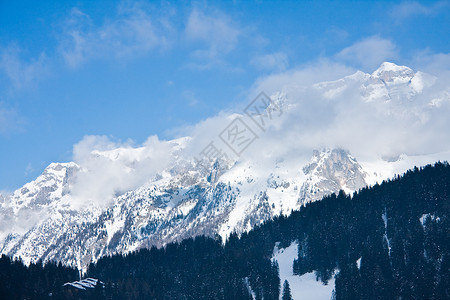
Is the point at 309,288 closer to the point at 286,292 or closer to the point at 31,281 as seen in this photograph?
the point at 286,292

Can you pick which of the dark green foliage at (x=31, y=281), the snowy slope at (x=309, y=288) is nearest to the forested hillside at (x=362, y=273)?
the dark green foliage at (x=31, y=281)

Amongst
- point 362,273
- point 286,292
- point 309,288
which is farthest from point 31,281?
point 362,273

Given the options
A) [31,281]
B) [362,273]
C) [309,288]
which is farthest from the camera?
[309,288]

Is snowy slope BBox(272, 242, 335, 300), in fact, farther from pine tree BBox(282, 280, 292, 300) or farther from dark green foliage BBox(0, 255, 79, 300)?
dark green foliage BBox(0, 255, 79, 300)

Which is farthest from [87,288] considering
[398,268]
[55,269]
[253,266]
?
[398,268]

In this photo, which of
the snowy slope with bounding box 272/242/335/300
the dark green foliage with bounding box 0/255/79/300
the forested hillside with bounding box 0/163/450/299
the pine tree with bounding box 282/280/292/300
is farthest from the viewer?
the snowy slope with bounding box 272/242/335/300

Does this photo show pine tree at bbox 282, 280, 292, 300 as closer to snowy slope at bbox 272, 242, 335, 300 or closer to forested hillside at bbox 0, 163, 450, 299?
snowy slope at bbox 272, 242, 335, 300

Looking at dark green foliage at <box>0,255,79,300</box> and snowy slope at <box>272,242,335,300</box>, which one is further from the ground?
dark green foliage at <box>0,255,79,300</box>

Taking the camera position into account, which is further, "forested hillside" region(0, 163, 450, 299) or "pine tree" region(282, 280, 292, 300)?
"pine tree" region(282, 280, 292, 300)

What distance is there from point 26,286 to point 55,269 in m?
19.1

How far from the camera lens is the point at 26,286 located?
579 feet

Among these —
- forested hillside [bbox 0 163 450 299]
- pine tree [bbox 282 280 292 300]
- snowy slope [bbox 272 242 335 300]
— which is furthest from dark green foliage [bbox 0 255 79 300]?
snowy slope [bbox 272 242 335 300]

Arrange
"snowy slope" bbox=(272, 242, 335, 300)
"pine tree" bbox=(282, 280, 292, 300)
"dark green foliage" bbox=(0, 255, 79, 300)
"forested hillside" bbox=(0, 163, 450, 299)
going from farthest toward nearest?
1. "snowy slope" bbox=(272, 242, 335, 300)
2. "pine tree" bbox=(282, 280, 292, 300)
3. "dark green foliage" bbox=(0, 255, 79, 300)
4. "forested hillside" bbox=(0, 163, 450, 299)

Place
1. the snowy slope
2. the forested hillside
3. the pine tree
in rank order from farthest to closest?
the snowy slope
the pine tree
the forested hillside
